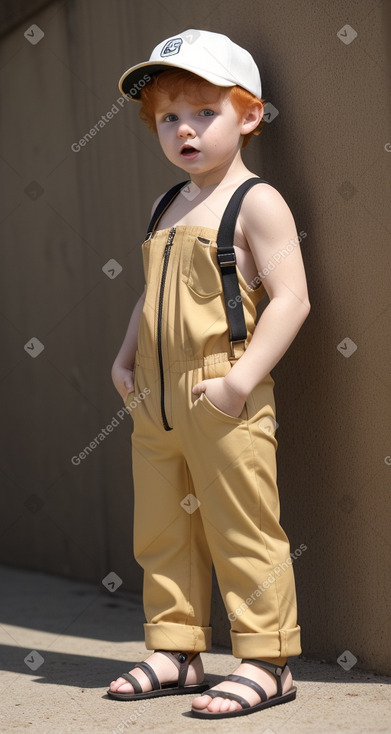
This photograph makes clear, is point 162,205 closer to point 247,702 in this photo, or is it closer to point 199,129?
point 199,129

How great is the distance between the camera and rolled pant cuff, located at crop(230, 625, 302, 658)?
8.01ft

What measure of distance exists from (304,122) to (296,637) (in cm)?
133

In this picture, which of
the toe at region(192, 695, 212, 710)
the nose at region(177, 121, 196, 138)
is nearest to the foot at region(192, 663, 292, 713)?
the toe at region(192, 695, 212, 710)

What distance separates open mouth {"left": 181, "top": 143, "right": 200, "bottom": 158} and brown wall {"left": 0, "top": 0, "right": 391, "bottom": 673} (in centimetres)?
34

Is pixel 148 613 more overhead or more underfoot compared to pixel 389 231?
more underfoot

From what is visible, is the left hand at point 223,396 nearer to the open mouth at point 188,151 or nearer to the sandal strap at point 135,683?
the open mouth at point 188,151

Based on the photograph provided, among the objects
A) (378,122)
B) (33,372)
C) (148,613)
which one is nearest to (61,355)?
(33,372)

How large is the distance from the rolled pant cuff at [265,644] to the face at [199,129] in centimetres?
115

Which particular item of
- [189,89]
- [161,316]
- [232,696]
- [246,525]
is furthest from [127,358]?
[232,696]

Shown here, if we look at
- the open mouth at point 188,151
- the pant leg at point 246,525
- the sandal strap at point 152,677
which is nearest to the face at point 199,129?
the open mouth at point 188,151

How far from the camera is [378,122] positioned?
2.56 metres

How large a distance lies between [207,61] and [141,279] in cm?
115

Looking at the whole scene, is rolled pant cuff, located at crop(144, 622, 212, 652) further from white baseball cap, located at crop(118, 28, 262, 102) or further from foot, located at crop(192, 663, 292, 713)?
white baseball cap, located at crop(118, 28, 262, 102)

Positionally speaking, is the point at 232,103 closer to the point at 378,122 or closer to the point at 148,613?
the point at 378,122
